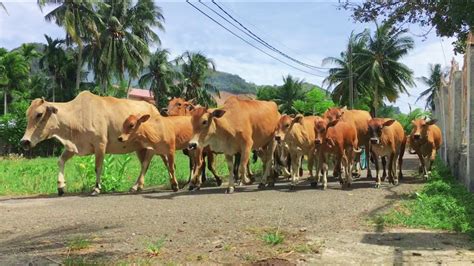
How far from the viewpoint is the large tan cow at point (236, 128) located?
40.9ft

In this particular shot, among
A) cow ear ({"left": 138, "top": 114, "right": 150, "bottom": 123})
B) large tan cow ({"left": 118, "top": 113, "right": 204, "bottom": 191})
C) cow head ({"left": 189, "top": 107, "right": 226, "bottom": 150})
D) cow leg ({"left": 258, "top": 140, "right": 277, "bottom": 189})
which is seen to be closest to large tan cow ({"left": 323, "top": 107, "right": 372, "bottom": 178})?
cow leg ({"left": 258, "top": 140, "right": 277, "bottom": 189})

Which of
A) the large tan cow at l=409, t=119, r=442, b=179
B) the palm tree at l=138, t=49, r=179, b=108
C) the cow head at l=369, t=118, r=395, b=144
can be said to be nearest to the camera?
the cow head at l=369, t=118, r=395, b=144

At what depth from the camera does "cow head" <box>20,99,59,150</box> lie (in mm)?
12792

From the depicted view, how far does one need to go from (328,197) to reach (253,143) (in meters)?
3.22

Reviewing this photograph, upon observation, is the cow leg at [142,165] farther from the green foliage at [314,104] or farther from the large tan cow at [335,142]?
the green foliage at [314,104]

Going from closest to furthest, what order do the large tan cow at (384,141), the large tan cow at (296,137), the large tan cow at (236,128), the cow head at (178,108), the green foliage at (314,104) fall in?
the large tan cow at (236,128)
the large tan cow at (296,137)
the large tan cow at (384,141)
the cow head at (178,108)
the green foliage at (314,104)

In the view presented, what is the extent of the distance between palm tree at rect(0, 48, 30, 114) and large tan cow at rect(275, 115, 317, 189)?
49285 millimetres

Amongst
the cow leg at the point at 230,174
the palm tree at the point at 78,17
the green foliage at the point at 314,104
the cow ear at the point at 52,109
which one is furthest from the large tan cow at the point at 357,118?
the palm tree at the point at 78,17

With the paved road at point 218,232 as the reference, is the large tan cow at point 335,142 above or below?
above

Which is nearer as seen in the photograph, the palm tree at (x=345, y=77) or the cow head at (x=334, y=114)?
the cow head at (x=334, y=114)

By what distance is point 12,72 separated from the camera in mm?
58031

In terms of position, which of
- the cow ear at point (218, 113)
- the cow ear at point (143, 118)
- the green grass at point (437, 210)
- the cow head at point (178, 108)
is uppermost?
the cow head at point (178, 108)

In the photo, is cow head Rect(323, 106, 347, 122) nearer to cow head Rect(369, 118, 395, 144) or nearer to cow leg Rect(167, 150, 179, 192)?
cow head Rect(369, 118, 395, 144)

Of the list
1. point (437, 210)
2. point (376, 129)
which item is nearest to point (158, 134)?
point (376, 129)
